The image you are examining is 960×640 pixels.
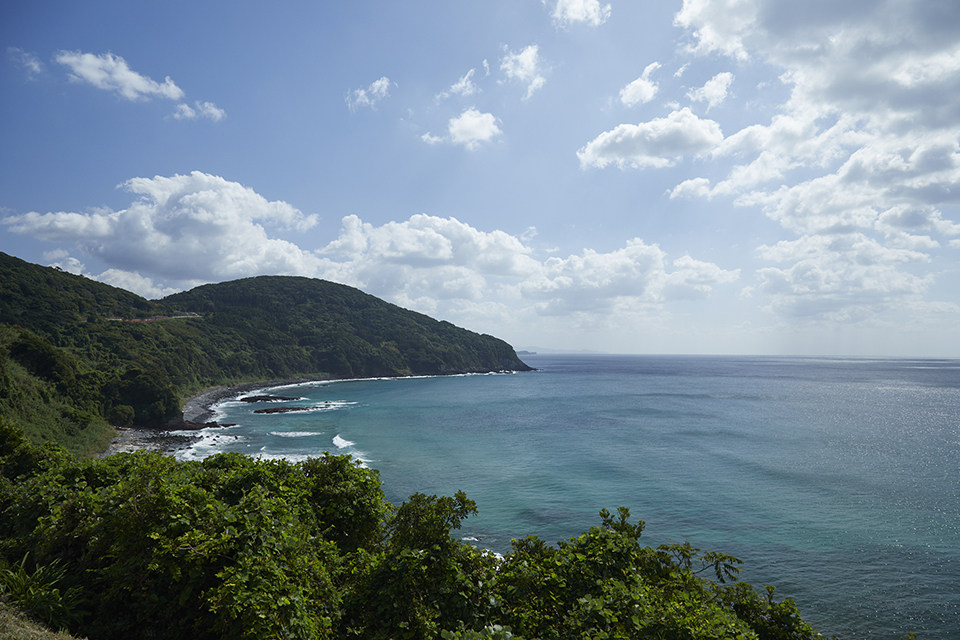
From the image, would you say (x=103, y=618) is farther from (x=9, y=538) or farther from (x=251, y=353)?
(x=251, y=353)

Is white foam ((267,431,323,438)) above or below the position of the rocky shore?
below

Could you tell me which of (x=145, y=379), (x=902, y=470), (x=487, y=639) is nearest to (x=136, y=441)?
(x=145, y=379)

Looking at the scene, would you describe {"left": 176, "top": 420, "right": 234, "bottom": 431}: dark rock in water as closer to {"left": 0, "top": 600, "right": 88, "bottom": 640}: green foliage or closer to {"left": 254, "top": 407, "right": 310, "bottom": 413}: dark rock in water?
{"left": 254, "top": 407, "right": 310, "bottom": 413}: dark rock in water

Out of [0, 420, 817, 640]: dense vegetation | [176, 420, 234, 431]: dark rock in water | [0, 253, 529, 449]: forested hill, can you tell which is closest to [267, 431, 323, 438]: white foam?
[176, 420, 234, 431]: dark rock in water

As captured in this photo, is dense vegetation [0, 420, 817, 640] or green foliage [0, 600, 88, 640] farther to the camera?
dense vegetation [0, 420, 817, 640]

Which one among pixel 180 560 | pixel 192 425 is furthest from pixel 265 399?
pixel 180 560

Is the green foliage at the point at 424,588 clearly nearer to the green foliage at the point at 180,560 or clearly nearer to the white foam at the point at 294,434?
the green foliage at the point at 180,560
